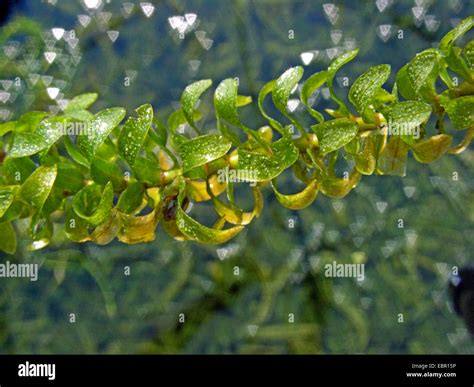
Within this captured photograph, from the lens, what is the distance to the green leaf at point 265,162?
0.33 meters

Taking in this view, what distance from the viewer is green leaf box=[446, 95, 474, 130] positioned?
33cm

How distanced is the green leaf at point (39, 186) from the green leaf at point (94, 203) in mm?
18

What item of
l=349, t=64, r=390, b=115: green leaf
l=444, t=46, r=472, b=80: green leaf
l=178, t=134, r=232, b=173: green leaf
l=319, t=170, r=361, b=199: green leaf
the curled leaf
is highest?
l=444, t=46, r=472, b=80: green leaf

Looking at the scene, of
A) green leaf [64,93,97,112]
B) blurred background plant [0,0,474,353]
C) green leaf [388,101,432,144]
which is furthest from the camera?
blurred background plant [0,0,474,353]

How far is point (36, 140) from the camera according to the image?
338mm

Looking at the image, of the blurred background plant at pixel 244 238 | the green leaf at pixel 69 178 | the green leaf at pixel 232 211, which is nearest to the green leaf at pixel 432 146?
the green leaf at pixel 232 211

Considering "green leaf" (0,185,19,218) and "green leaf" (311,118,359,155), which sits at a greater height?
"green leaf" (311,118,359,155)

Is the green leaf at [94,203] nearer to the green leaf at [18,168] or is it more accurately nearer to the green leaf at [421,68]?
the green leaf at [18,168]

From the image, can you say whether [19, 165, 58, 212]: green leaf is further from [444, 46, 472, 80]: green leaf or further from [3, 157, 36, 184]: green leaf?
[444, 46, 472, 80]: green leaf

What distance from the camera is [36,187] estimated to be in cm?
33

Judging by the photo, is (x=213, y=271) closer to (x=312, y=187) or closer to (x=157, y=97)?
(x=157, y=97)

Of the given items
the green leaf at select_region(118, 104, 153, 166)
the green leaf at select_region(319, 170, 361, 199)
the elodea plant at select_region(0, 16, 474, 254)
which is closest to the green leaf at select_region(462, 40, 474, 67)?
the elodea plant at select_region(0, 16, 474, 254)

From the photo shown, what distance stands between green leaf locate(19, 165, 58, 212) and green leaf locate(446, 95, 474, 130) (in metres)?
0.24
